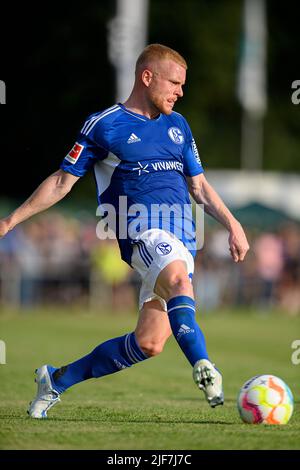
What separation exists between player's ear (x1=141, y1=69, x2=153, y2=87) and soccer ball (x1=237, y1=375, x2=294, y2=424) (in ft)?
7.39

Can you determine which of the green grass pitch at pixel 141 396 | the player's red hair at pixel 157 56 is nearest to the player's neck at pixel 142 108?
the player's red hair at pixel 157 56

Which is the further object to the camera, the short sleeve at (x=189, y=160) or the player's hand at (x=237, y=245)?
the short sleeve at (x=189, y=160)

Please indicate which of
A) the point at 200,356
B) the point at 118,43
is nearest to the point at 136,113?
the point at 200,356

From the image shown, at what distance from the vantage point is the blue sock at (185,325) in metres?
6.46

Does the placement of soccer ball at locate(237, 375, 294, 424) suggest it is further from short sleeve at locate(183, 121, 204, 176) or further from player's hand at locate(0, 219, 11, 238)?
player's hand at locate(0, 219, 11, 238)

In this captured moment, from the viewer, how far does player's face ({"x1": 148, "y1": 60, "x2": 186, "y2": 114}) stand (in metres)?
7.13

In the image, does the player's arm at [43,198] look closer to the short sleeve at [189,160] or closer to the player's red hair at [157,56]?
the short sleeve at [189,160]

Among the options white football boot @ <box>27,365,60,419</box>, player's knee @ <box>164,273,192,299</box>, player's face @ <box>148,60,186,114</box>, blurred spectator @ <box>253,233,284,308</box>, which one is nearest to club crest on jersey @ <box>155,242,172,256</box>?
player's knee @ <box>164,273,192,299</box>

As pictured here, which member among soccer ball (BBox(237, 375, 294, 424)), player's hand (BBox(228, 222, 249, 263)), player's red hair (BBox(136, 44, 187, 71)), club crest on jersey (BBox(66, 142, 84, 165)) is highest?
player's red hair (BBox(136, 44, 187, 71))

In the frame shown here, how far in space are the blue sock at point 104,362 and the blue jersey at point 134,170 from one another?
0.60m

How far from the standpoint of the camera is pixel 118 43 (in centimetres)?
2447
